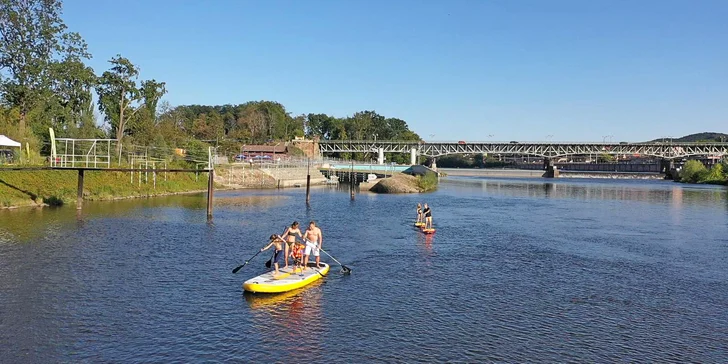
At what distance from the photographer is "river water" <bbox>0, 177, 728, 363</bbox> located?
18.6 meters

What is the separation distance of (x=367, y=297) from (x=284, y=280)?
3763 mm

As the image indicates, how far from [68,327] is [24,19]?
6791 centimetres

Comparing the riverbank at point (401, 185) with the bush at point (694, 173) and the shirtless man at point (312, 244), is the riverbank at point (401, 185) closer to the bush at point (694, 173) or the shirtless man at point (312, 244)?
the shirtless man at point (312, 244)

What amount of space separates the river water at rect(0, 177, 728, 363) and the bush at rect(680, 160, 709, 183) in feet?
416

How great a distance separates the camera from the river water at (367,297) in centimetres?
1864

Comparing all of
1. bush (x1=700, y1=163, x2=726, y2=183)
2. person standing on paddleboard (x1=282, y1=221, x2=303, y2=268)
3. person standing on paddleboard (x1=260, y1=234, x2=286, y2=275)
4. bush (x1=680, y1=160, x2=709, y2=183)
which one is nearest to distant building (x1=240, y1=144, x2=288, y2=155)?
bush (x1=680, y1=160, x2=709, y2=183)

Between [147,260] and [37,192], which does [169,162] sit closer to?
[37,192]

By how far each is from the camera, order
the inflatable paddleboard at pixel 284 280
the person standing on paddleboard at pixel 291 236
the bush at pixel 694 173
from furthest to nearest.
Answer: the bush at pixel 694 173
the person standing on paddleboard at pixel 291 236
the inflatable paddleboard at pixel 284 280

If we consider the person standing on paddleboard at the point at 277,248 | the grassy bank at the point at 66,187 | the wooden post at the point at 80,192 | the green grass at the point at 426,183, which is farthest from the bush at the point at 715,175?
the person standing on paddleboard at the point at 277,248

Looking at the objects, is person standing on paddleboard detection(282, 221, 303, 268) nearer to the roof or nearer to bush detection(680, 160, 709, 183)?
the roof

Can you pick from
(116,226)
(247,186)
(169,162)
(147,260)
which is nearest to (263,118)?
(247,186)

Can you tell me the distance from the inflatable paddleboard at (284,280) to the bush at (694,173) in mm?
159291

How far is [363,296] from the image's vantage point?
82.0 ft

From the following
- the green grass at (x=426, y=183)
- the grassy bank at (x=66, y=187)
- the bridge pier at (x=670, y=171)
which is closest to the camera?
the grassy bank at (x=66, y=187)
